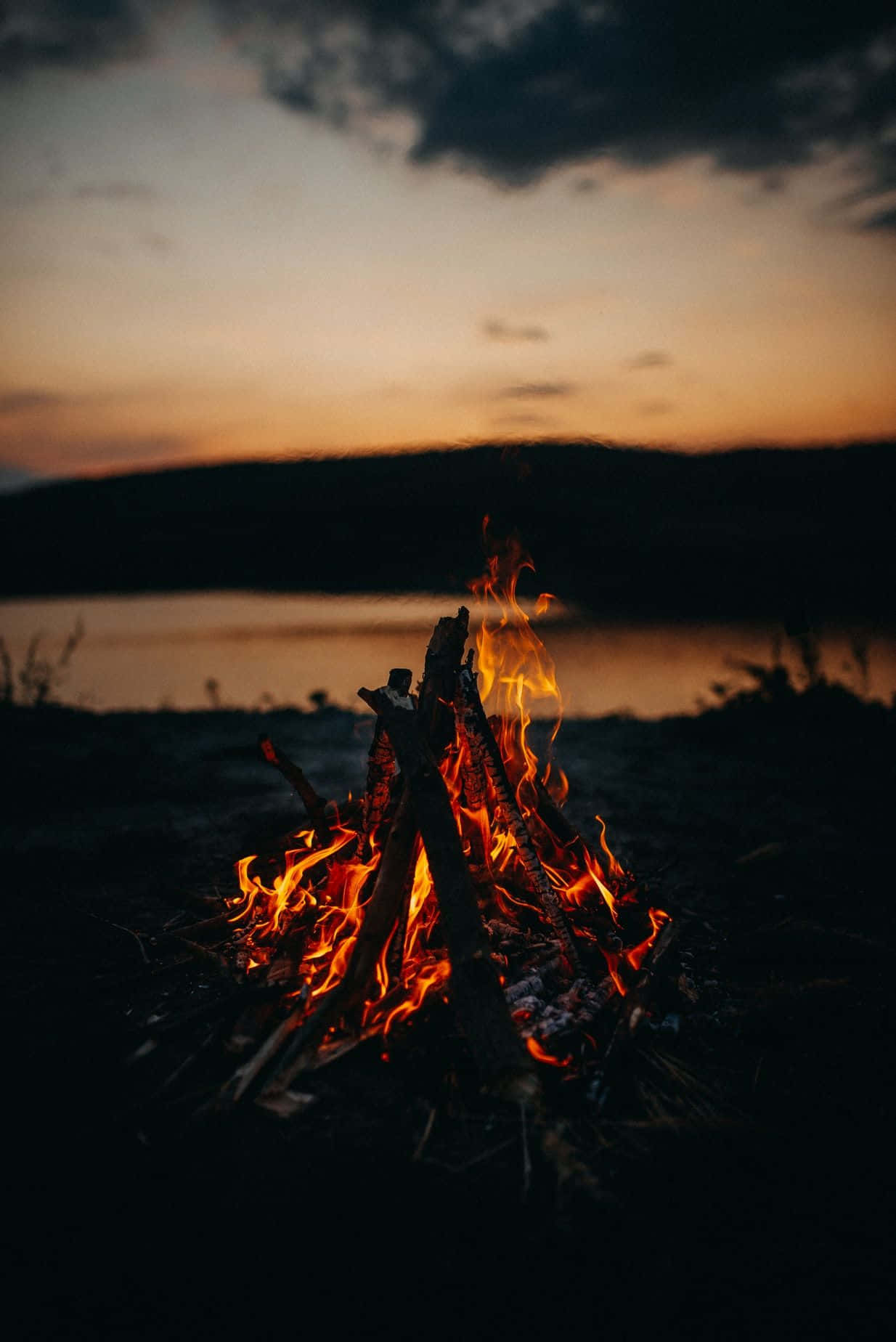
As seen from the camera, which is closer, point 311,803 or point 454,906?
point 454,906

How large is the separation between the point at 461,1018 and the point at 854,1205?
1.60 metres

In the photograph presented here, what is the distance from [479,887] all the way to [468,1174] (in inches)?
60.6

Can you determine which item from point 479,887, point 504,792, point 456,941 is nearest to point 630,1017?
point 456,941

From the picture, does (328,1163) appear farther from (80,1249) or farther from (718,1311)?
(718,1311)

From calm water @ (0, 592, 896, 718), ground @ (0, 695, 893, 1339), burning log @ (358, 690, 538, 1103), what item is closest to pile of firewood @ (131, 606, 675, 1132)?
burning log @ (358, 690, 538, 1103)

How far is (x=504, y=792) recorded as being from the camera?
420cm

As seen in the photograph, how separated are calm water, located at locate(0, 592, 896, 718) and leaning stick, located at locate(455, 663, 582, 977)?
1843mm

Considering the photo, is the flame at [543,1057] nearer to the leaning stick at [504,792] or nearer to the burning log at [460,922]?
the burning log at [460,922]

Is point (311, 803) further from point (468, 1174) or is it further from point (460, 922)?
point (468, 1174)

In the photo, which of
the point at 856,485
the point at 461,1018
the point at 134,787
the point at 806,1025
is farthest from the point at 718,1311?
the point at 856,485

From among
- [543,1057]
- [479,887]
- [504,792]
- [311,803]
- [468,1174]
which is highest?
[504,792]

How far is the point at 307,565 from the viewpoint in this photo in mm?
22219

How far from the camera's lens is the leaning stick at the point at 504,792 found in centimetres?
409

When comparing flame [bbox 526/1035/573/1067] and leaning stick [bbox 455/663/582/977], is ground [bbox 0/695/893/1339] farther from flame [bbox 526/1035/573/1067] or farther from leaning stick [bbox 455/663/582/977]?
leaning stick [bbox 455/663/582/977]
